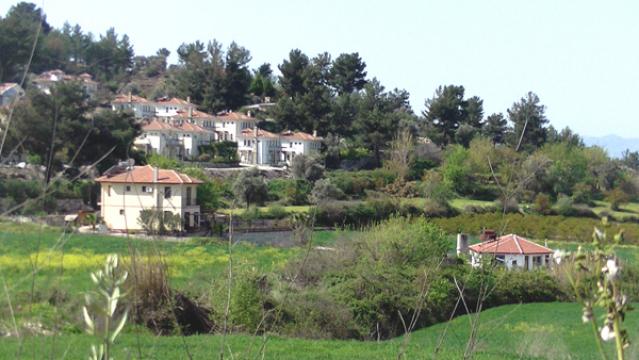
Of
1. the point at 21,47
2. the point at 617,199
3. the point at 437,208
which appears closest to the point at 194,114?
the point at 437,208

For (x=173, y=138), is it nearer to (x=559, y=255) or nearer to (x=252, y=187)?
(x=252, y=187)

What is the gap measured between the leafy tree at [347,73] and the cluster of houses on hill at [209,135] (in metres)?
6.62

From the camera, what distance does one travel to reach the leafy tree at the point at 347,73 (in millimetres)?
57844

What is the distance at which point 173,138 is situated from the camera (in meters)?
47.4

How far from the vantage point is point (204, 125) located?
5297 cm

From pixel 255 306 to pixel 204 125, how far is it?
3970 centimetres

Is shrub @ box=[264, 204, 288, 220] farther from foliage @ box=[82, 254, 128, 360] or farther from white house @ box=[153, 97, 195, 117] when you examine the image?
foliage @ box=[82, 254, 128, 360]

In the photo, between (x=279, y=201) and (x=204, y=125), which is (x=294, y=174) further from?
(x=204, y=125)

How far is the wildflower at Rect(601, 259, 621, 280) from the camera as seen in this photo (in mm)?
1139

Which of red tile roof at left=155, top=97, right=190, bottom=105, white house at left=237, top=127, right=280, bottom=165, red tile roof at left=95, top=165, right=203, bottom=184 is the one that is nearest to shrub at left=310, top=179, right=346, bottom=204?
red tile roof at left=95, top=165, right=203, bottom=184

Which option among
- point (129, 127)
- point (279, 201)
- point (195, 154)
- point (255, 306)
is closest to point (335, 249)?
point (255, 306)

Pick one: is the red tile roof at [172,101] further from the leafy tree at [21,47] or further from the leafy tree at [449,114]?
the leafy tree at [21,47]

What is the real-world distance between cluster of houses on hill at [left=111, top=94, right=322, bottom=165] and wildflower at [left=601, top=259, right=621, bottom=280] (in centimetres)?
4394

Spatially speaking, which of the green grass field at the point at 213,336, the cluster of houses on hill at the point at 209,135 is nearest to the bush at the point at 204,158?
the cluster of houses on hill at the point at 209,135
